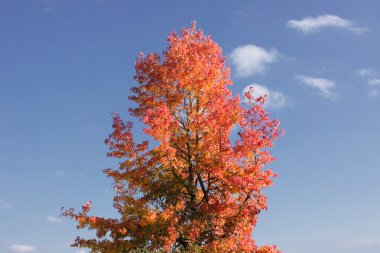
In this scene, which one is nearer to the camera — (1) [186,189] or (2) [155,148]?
(2) [155,148]

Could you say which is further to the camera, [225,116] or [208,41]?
[208,41]

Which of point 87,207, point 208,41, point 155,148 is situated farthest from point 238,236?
point 208,41

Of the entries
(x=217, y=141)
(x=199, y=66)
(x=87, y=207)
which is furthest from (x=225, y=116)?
(x=87, y=207)

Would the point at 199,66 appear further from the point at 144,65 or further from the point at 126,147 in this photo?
the point at 126,147

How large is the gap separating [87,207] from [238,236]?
8744mm

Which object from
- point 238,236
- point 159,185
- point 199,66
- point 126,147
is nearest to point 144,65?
point 199,66

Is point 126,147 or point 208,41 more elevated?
point 208,41

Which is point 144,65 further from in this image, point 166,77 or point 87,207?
point 87,207

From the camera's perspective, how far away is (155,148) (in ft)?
84.7

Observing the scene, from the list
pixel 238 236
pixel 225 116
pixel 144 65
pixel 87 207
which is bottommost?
pixel 238 236

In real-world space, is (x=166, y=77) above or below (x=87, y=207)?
above

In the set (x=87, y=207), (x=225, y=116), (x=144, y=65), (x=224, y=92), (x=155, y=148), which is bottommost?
(x=87, y=207)

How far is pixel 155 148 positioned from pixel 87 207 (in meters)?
5.15

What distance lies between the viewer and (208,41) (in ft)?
97.1
